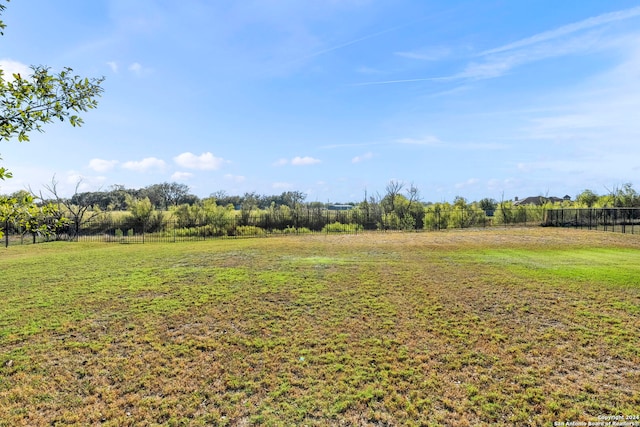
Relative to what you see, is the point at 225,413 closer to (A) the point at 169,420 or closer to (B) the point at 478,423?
(A) the point at 169,420

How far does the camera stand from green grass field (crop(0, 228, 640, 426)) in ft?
9.81

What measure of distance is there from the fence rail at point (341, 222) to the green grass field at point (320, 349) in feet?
58.1

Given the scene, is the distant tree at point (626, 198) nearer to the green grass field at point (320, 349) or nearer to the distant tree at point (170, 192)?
the green grass field at point (320, 349)

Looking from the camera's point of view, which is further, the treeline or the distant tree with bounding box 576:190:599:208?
the distant tree with bounding box 576:190:599:208

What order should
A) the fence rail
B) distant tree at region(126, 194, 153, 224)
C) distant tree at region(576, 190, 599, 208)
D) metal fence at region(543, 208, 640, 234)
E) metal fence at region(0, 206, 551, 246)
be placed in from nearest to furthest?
metal fence at region(543, 208, 640, 234) → the fence rail → metal fence at region(0, 206, 551, 246) → distant tree at region(126, 194, 153, 224) → distant tree at region(576, 190, 599, 208)

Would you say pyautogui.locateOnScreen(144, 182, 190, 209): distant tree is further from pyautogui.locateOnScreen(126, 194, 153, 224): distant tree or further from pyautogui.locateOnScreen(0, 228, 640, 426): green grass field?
pyautogui.locateOnScreen(0, 228, 640, 426): green grass field

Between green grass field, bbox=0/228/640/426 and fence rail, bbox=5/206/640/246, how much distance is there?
58.1 ft

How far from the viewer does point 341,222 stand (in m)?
28.4

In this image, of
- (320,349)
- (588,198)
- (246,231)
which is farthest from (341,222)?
(588,198)

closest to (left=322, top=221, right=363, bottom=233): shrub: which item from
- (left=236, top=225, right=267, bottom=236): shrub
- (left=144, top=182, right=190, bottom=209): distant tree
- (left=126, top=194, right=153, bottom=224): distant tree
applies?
(left=236, top=225, right=267, bottom=236): shrub

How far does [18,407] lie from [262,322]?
2.82 meters

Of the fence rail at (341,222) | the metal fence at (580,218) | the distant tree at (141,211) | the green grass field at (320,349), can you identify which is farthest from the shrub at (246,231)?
the metal fence at (580,218)

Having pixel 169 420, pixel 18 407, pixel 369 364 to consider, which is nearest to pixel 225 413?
pixel 169 420

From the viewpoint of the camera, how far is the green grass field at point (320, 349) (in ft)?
9.81
